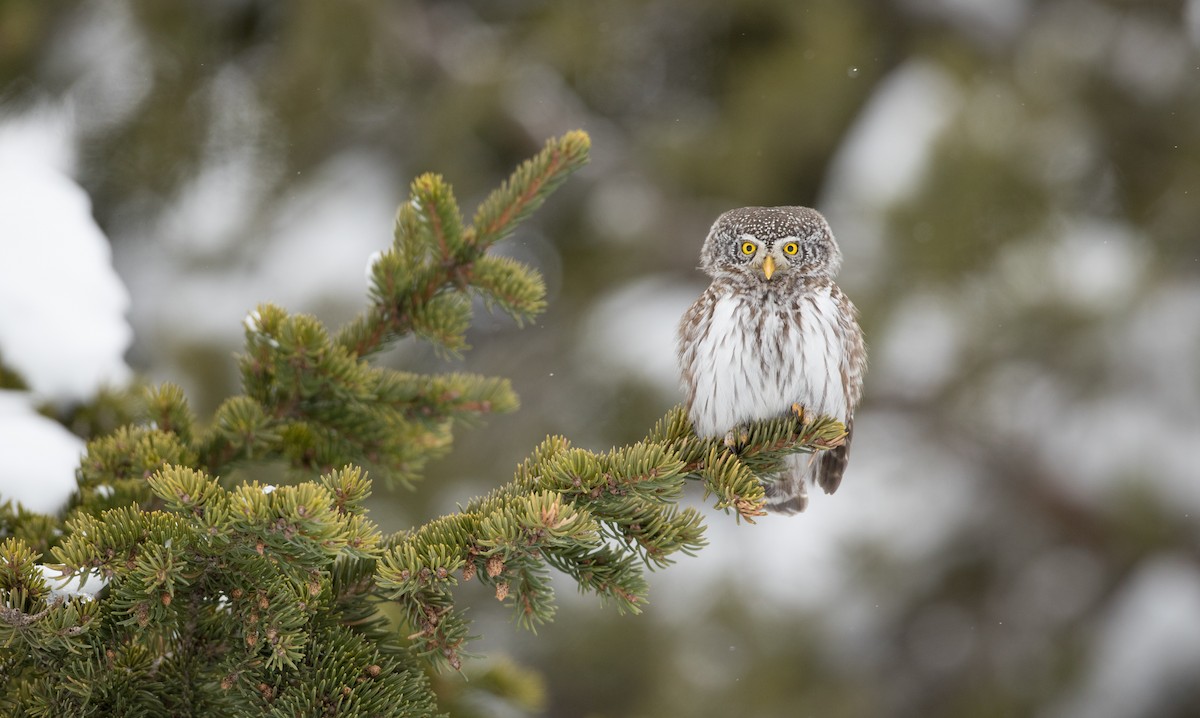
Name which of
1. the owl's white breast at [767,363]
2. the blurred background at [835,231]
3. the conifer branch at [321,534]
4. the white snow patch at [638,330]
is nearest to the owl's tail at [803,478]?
the owl's white breast at [767,363]

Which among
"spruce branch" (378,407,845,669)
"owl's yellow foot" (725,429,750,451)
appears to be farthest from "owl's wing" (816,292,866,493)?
"spruce branch" (378,407,845,669)

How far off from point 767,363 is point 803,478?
1.50 ft

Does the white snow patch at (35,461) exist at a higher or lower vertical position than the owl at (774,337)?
lower

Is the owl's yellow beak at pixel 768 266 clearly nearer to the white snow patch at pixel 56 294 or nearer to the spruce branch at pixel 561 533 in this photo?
the spruce branch at pixel 561 533

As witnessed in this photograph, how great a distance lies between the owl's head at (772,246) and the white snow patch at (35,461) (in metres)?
1.72

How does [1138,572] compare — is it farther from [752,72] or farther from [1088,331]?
[752,72]

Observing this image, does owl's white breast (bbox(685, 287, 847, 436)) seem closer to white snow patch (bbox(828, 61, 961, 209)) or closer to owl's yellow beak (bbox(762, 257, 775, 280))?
owl's yellow beak (bbox(762, 257, 775, 280))

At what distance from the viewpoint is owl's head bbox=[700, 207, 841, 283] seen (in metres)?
2.90

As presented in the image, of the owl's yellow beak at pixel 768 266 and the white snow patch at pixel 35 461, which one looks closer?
the white snow patch at pixel 35 461

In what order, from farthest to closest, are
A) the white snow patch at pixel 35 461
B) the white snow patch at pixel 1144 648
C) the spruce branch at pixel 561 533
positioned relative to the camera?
the white snow patch at pixel 1144 648 < the white snow patch at pixel 35 461 < the spruce branch at pixel 561 533

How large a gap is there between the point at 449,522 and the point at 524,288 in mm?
807

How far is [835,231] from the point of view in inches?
218

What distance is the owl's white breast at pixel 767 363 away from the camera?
2.77 meters

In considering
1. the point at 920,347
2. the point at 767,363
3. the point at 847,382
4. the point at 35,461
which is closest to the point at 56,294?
the point at 35,461
